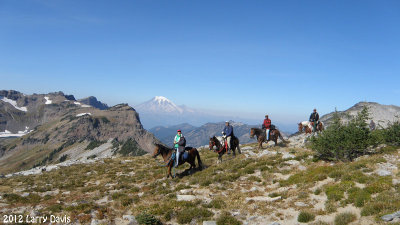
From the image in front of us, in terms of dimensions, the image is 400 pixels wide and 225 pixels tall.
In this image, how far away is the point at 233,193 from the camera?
13602mm


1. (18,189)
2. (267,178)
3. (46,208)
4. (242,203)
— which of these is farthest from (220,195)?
(18,189)

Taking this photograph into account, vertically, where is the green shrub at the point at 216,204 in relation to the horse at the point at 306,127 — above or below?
below

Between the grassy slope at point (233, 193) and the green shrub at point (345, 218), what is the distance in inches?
9.5

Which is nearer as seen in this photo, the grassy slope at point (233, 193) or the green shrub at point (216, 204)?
the grassy slope at point (233, 193)

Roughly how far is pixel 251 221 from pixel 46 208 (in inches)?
422

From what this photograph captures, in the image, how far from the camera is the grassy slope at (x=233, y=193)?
10.4m

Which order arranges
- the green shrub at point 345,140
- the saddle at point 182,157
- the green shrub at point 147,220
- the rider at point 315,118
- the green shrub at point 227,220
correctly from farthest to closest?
the rider at point 315,118, the saddle at point 182,157, the green shrub at point 345,140, the green shrub at point 147,220, the green shrub at point 227,220

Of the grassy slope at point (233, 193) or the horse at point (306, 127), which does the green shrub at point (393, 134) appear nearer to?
the grassy slope at point (233, 193)

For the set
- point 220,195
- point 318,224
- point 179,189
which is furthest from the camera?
point 179,189

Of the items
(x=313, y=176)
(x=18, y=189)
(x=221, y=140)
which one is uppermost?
(x=221, y=140)

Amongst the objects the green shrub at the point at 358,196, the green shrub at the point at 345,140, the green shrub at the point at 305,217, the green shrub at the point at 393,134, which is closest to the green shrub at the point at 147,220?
the green shrub at the point at 305,217

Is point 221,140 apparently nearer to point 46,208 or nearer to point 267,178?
point 267,178

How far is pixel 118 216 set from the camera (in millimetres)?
11625

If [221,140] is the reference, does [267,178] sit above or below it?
below
